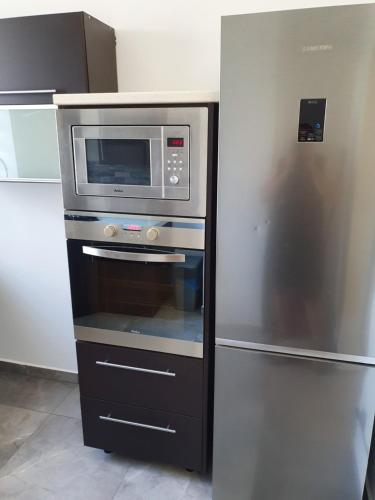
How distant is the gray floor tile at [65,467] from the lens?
5.59ft

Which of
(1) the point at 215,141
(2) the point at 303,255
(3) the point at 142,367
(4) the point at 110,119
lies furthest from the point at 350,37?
(3) the point at 142,367

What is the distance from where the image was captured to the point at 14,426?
209 centimetres

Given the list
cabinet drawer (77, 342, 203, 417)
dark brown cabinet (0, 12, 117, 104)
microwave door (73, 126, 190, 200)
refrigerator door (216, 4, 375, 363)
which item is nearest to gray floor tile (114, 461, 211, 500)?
cabinet drawer (77, 342, 203, 417)

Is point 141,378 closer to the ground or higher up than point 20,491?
higher up

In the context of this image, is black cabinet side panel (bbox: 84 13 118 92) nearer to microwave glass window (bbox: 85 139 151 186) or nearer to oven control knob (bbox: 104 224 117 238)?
microwave glass window (bbox: 85 139 151 186)

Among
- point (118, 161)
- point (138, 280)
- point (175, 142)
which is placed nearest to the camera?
point (175, 142)

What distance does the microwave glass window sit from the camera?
1.39m

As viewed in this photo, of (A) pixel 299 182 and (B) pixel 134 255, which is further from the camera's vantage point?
(B) pixel 134 255

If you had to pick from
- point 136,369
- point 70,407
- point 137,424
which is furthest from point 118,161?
point 70,407

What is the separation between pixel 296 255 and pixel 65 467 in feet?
4.94

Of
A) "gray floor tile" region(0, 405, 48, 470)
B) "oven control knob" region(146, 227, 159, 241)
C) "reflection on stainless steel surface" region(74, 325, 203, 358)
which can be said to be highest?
"oven control knob" region(146, 227, 159, 241)

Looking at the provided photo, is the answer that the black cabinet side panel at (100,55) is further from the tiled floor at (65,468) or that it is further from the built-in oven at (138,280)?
the tiled floor at (65,468)

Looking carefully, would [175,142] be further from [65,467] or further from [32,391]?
[32,391]

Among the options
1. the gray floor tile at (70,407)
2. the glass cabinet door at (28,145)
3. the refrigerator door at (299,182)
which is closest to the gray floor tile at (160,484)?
the gray floor tile at (70,407)
